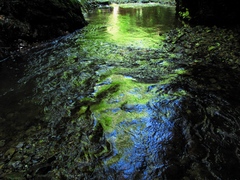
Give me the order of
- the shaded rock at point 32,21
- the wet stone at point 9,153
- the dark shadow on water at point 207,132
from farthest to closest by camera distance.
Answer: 1. the shaded rock at point 32,21
2. the wet stone at point 9,153
3. the dark shadow on water at point 207,132

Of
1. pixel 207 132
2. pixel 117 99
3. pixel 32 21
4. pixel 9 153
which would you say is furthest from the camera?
pixel 32 21

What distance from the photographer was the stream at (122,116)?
7.88 feet

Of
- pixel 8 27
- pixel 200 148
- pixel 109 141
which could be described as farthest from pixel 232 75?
pixel 8 27

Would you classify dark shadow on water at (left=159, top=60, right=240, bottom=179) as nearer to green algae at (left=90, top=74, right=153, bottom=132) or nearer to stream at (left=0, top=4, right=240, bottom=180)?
stream at (left=0, top=4, right=240, bottom=180)

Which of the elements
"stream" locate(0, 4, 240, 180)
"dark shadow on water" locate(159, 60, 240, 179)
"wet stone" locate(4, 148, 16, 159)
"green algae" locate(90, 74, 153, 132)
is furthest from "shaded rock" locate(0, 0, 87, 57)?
"dark shadow on water" locate(159, 60, 240, 179)

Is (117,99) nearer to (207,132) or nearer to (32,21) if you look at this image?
(207,132)

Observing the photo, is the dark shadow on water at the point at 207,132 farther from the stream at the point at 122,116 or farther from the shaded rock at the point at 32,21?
the shaded rock at the point at 32,21

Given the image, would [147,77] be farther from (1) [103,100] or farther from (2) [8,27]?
(2) [8,27]

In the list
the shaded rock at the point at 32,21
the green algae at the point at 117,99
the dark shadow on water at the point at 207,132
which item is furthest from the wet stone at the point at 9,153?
the shaded rock at the point at 32,21

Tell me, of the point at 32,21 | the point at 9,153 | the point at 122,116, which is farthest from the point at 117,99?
the point at 32,21

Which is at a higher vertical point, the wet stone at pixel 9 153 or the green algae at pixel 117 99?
the green algae at pixel 117 99

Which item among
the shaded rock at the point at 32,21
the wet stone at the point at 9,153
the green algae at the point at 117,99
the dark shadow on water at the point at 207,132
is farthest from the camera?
the shaded rock at the point at 32,21

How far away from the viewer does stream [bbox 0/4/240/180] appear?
7.88 feet

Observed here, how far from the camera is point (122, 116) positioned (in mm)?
3291
